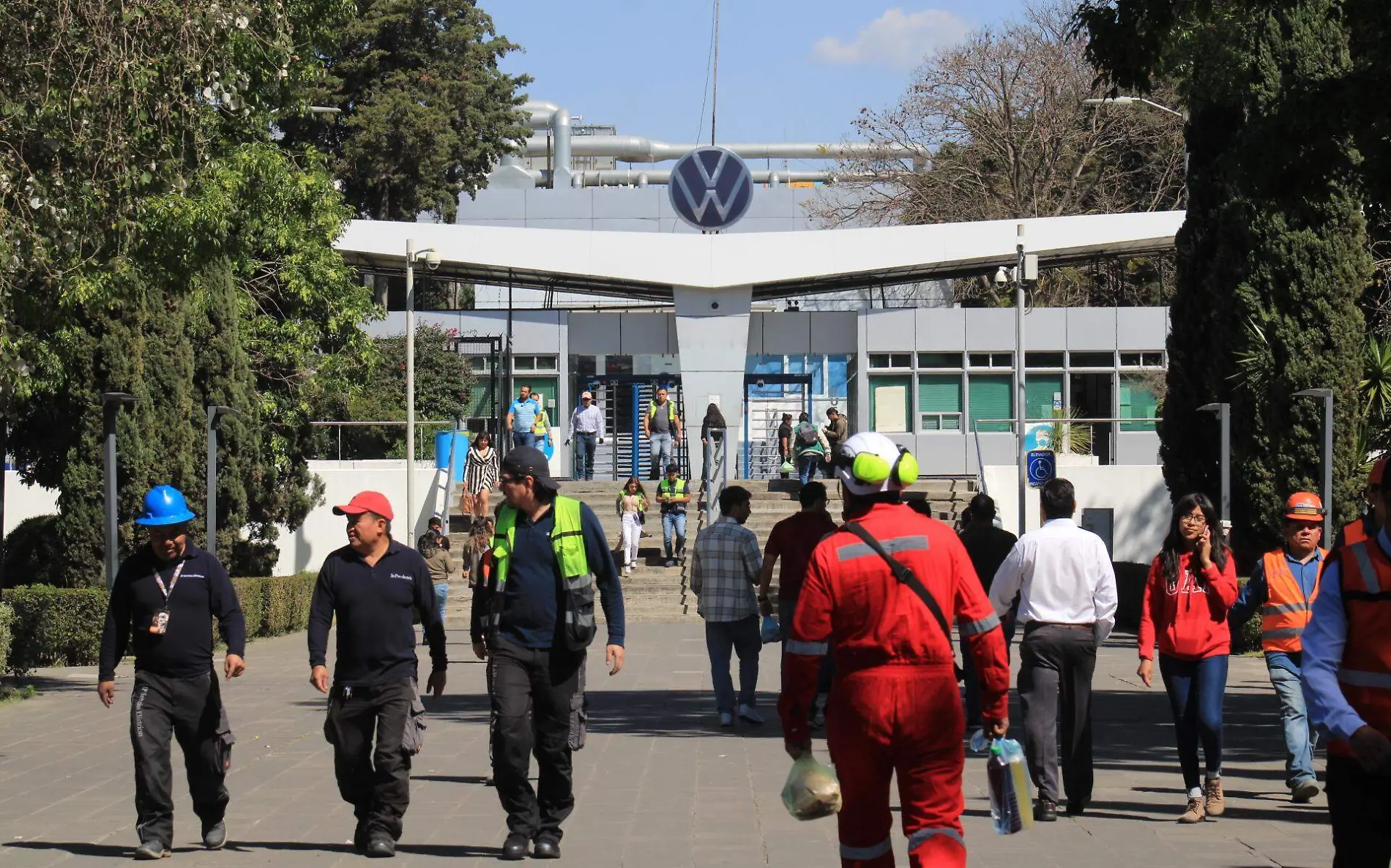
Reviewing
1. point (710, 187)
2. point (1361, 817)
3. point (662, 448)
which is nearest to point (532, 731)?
point (1361, 817)

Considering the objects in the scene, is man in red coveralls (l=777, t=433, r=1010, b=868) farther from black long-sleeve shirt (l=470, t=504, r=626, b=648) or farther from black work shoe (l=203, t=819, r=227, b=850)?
black work shoe (l=203, t=819, r=227, b=850)

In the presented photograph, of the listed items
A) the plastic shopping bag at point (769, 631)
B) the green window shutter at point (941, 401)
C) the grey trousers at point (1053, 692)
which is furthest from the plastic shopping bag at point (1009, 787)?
the green window shutter at point (941, 401)

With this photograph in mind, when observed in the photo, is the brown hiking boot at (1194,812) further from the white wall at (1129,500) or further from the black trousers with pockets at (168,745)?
the white wall at (1129,500)

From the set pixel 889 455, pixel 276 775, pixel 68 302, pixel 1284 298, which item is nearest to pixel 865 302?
pixel 1284 298

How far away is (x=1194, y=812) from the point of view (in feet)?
28.9

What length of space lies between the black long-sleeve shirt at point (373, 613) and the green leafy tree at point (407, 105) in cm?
4123

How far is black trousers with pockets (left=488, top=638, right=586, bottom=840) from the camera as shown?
7.93m

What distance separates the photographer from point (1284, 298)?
67.4 feet

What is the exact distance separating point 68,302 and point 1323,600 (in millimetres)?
11595

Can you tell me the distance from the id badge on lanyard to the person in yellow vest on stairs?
552 cm

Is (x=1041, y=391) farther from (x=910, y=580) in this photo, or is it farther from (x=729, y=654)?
(x=910, y=580)

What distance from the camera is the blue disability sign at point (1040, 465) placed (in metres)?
28.5

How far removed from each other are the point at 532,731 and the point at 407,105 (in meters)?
43.5

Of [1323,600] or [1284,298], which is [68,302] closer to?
[1323,600]
